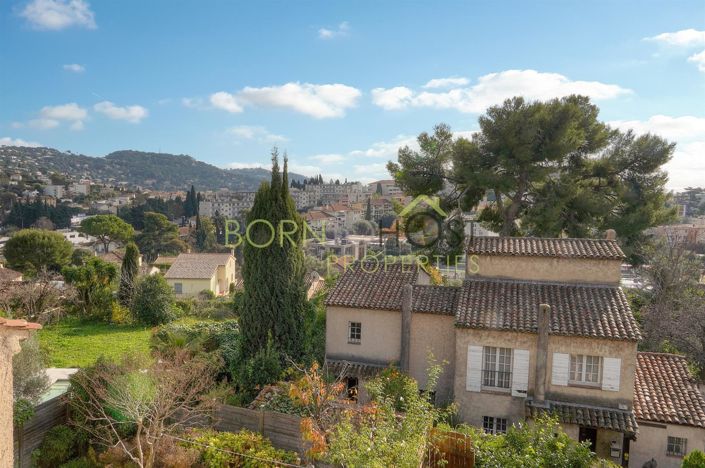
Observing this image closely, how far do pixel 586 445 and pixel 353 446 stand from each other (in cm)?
503

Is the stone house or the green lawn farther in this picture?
the green lawn

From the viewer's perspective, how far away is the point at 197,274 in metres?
42.4

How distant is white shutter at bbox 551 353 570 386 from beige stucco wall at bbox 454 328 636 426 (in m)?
0.12

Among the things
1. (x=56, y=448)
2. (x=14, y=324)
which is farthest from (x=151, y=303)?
(x=14, y=324)

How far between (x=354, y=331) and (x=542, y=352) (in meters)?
6.85

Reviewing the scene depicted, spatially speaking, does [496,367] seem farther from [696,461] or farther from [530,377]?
[696,461]

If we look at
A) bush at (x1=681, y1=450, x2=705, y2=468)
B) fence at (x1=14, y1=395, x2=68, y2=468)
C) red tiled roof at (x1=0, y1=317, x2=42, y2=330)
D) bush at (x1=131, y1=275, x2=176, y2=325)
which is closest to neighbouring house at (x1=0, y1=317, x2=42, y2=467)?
red tiled roof at (x1=0, y1=317, x2=42, y2=330)

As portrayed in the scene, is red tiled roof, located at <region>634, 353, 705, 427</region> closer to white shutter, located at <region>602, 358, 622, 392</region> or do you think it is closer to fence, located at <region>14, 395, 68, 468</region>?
white shutter, located at <region>602, 358, 622, 392</region>

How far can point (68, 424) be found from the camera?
42.9ft

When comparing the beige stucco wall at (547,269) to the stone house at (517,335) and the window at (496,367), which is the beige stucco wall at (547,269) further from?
the window at (496,367)

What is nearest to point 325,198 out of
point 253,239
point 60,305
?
point 60,305

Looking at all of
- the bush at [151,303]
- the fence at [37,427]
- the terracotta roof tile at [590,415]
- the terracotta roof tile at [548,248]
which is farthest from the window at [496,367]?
the bush at [151,303]

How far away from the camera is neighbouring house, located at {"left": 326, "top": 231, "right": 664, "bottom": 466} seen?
13.9 m

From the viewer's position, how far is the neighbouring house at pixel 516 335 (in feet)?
45.7
